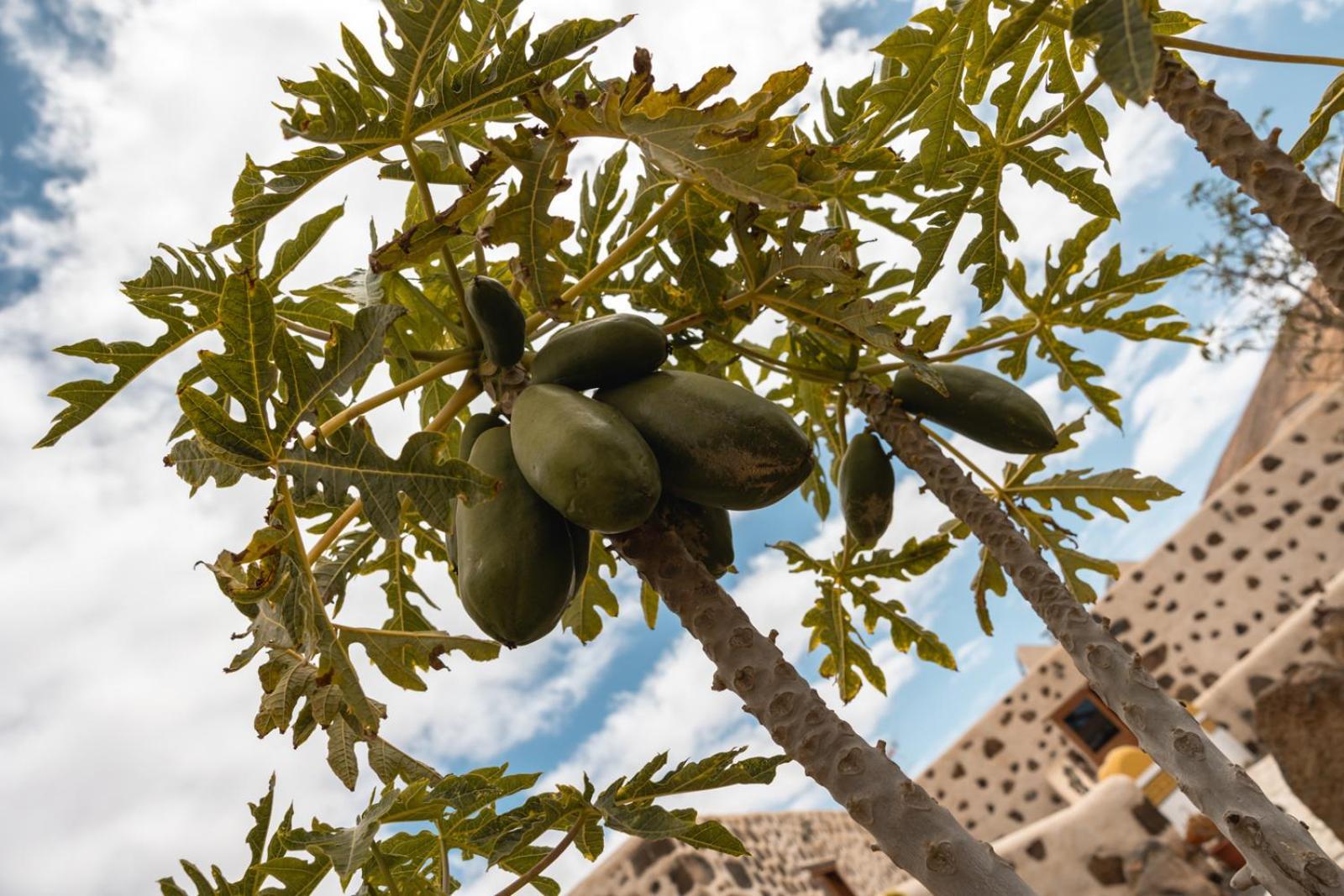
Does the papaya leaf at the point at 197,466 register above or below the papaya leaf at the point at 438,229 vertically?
below

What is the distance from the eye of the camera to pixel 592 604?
2.32 meters

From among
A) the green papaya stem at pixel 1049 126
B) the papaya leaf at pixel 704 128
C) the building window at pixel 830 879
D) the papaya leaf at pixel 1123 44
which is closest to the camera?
the papaya leaf at pixel 1123 44

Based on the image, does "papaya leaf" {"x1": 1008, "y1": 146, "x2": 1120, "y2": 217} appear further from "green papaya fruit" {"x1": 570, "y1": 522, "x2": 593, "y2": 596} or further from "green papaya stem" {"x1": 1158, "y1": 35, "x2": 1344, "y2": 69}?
"green papaya fruit" {"x1": 570, "y1": 522, "x2": 593, "y2": 596}

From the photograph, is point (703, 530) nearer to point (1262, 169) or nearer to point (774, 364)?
point (774, 364)

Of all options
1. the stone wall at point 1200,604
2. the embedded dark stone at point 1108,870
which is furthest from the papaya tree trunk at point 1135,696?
the stone wall at point 1200,604

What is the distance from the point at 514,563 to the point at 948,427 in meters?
1.21

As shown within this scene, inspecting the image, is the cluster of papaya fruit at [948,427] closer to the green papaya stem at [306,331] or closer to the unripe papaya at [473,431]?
the unripe papaya at [473,431]

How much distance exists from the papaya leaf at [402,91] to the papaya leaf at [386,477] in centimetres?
56

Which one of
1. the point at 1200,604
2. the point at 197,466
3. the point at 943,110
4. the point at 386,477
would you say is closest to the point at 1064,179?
the point at 943,110

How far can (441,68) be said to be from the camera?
5.43ft

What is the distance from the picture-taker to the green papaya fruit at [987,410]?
205 cm

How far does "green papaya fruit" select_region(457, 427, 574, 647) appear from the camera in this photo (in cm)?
139

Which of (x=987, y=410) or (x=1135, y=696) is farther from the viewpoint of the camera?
(x=987, y=410)

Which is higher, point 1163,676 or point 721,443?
point 721,443
